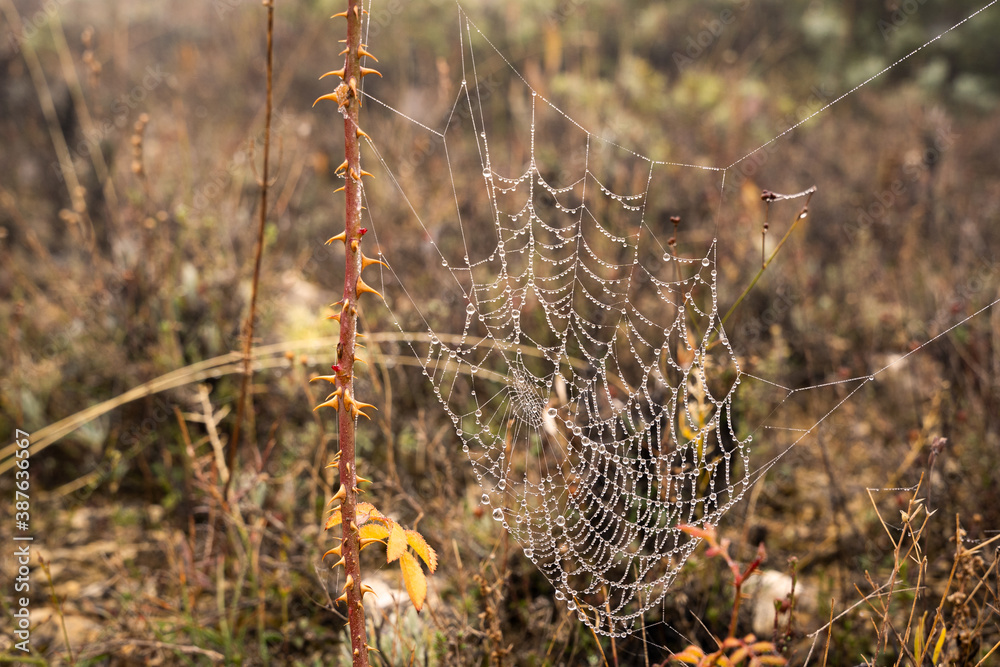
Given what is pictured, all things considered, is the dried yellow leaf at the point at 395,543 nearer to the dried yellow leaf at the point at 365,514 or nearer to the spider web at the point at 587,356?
the dried yellow leaf at the point at 365,514

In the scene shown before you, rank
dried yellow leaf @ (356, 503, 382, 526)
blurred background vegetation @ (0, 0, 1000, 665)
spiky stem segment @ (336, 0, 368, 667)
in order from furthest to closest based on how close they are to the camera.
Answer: blurred background vegetation @ (0, 0, 1000, 665), dried yellow leaf @ (356, 503, 382, 526), spiky stem segment @ (336, 0, 368, 667)

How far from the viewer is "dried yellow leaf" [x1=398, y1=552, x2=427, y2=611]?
3.52ft

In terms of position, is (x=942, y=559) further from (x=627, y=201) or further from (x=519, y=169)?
(x=519, y=169)

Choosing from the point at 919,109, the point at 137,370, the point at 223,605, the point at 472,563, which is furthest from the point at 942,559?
the point at 919,109

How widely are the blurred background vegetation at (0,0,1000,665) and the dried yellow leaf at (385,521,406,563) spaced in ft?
1.35

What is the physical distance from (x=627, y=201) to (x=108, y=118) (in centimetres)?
411

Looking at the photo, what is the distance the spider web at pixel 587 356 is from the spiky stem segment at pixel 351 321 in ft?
0.63

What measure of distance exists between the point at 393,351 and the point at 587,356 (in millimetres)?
878

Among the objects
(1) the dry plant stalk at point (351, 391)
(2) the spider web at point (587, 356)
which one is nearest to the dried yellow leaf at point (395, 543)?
(1) the dry plant stalk at point (351, 391)

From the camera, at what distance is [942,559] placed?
6.74ft

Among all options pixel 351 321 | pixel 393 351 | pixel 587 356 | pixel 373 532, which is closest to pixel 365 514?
pixel 373 532

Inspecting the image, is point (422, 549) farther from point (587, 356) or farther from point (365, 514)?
point (587, 356)

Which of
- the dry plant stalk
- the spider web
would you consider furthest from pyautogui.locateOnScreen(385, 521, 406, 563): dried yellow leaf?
the spider web

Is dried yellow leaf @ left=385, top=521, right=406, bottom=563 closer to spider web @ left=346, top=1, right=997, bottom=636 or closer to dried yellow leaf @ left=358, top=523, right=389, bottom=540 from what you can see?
dried yellow leaf @ left=358, top=523, right=389, bottom=540
